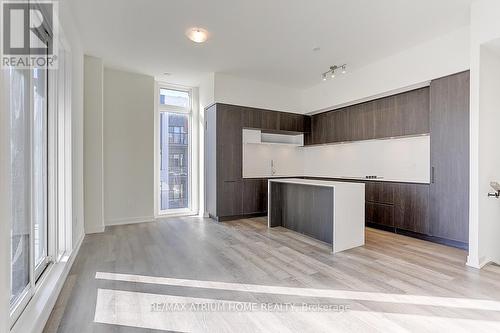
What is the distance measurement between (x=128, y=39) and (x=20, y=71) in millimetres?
2335

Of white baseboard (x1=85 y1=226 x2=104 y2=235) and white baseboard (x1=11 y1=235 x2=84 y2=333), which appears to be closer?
white baseboard (x1=11 y1=235 x2=84 y2=333)

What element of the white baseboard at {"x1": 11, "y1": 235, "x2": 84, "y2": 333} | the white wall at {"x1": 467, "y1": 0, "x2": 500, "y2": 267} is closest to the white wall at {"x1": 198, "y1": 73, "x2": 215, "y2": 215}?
the white baseboard at {"x1": 11, "y1": 235, "x2": 84, "y2": 333}

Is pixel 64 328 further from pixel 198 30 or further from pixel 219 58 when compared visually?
pixel 219 58

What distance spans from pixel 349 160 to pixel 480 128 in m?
2.71

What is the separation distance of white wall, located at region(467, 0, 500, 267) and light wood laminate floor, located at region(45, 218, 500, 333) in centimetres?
33

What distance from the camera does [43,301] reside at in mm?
2018

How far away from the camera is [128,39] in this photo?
3926 mm

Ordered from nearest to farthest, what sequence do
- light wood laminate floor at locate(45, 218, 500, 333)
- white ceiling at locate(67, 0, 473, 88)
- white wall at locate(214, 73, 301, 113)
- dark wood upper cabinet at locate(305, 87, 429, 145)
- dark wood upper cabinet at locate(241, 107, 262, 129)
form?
1. light wood laminate floor at locate(45, 218, 500, 333)
2. white ceiling at locate(67, 0, 473, 88)
3. dark wood upper cabinet at locate(305, 87, 429, 145)
4. white wall at locate(214, 73, 301, 113)
5. dark wood upper cabinet at locate(241, 107, 262, 129)

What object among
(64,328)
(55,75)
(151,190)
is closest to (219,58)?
(55,75)

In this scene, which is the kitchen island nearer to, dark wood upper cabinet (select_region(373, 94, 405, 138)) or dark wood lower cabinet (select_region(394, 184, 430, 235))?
dark wood lower cabinet (select_region(394, 184, 430, 235))

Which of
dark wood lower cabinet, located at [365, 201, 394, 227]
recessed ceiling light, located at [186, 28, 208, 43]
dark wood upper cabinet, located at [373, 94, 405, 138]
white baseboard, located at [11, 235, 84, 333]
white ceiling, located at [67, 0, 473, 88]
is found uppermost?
white ceiling, located at [67, 0, 473, 88]

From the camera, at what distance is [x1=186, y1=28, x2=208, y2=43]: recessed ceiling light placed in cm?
364

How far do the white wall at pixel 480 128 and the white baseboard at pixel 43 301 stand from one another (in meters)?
4.29

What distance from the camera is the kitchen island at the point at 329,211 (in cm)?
360
